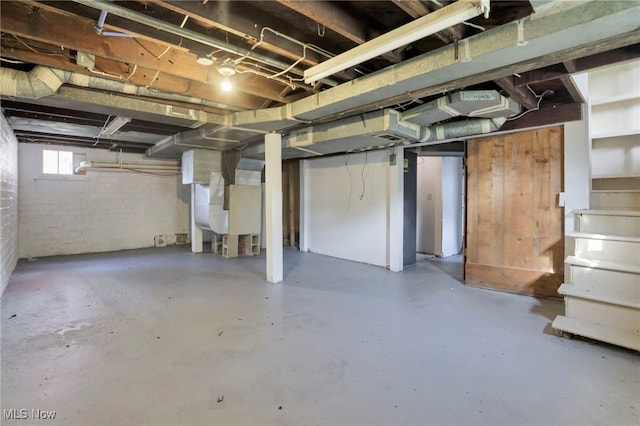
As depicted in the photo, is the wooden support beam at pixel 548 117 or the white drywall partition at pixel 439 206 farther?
the white drywall partition at pixel 439 206

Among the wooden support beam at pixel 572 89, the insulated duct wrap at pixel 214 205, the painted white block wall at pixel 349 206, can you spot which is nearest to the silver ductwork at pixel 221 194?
the insulated duct wrap at pixel 214 205

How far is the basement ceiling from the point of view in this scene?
1857 millimetres

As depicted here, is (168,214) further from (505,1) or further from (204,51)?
(505,1)

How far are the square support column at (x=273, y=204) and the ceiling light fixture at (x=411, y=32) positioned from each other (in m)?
1.88

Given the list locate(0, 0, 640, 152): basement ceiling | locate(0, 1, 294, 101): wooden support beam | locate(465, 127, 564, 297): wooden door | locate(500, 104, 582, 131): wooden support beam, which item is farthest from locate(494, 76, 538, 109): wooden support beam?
locate(0, 1, 294, 101): wooden support beam

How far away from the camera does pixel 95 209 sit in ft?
20.9

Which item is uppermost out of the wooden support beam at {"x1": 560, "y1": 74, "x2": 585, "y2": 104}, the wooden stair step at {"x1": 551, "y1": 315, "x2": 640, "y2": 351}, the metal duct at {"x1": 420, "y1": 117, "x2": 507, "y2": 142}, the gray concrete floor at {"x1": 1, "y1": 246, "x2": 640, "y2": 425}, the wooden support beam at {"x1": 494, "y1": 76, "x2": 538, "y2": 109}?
the wooden support beam at {"x1": 560, "y1": 74, "x2": 585, "y2": 104}

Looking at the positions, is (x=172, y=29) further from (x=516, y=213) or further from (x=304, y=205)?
(x=304, y=205)

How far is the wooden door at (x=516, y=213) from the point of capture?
3.44 m

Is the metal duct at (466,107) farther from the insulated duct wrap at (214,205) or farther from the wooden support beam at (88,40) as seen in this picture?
the insulated duct wrap at (214,205)

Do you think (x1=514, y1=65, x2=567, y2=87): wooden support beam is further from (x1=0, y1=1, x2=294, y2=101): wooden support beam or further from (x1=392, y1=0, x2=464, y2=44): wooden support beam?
(x1=0, y1=1, x2=294, y2=101): wooden support beam

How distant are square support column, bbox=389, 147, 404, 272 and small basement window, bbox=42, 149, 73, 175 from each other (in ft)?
20.9

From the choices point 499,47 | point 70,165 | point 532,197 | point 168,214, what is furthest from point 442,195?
point 70,165

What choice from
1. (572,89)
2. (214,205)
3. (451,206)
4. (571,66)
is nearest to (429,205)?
(451,206)
